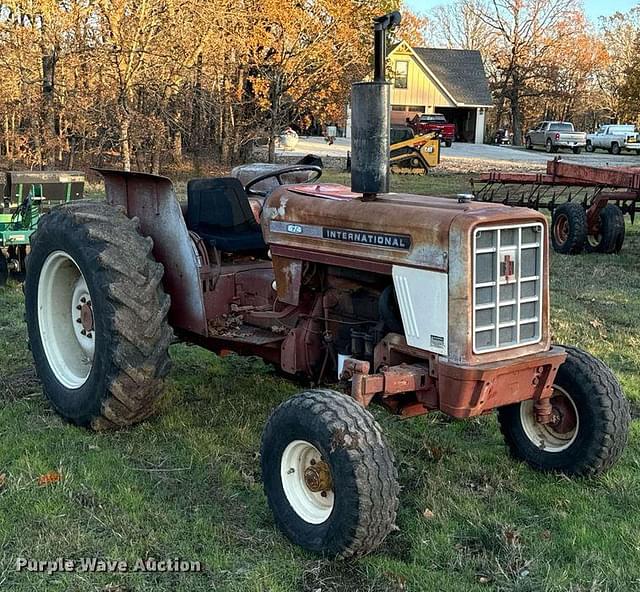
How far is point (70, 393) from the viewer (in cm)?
433

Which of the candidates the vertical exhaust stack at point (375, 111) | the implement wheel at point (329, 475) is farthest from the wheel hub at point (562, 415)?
the vertical exhaust stack at point (375, 111)

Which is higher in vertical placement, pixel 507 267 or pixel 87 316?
pixel 507 267

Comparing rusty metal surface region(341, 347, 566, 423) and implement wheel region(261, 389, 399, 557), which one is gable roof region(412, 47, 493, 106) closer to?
rusty metal surface region(341, 347, 566, 423)

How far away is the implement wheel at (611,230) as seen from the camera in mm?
10289

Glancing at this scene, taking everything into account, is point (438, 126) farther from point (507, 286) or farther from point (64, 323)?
point (507, 286)

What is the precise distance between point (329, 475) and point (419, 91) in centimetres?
4651

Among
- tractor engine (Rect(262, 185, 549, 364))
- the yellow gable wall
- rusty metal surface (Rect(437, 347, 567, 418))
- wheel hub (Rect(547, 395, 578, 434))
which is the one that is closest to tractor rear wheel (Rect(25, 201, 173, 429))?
tractor engine (Rect(262, 185, 549, 364))

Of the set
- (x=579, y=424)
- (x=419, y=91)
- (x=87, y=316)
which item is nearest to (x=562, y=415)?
(x=579, y=424)

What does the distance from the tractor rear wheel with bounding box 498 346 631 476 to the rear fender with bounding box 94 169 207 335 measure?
179 cm

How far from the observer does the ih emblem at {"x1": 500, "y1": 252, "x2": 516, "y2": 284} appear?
3270 millimetres

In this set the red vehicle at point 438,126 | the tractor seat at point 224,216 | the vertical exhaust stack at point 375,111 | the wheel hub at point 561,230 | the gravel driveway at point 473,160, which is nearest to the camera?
the vertical exhaust stack at point 375,111

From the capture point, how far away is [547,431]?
3875mm

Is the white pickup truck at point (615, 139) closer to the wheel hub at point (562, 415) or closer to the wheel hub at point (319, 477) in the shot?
the wheel hub at point (562, 415)

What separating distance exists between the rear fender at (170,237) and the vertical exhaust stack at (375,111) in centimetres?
117
